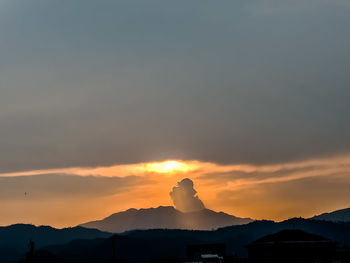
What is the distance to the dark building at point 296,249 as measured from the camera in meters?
83.4

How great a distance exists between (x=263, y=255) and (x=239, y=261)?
24.8 metres

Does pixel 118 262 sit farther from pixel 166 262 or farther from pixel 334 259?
pixel 334 259

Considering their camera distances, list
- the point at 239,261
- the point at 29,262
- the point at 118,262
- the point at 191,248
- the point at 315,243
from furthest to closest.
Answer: the point at 191,248, the point at 118,262, the point at 239,261, the point at 315,243, the point at 29,262

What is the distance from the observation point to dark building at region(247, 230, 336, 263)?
274ft

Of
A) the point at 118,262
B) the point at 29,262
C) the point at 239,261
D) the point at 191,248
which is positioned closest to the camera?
the point at 29,262

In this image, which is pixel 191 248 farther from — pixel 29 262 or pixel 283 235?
pixel 29 262

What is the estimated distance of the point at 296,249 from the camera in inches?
3302

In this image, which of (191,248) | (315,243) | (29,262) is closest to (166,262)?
(191,248)

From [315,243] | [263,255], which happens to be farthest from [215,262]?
[315,243]

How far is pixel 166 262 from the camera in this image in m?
133

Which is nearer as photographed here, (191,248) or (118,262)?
(118,262)

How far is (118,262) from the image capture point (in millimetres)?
125438

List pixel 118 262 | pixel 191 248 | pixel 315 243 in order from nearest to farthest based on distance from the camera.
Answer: pixel 315 243
pixel 118 262
pixel 191 248

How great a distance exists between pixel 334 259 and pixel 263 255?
1144 centimetres
